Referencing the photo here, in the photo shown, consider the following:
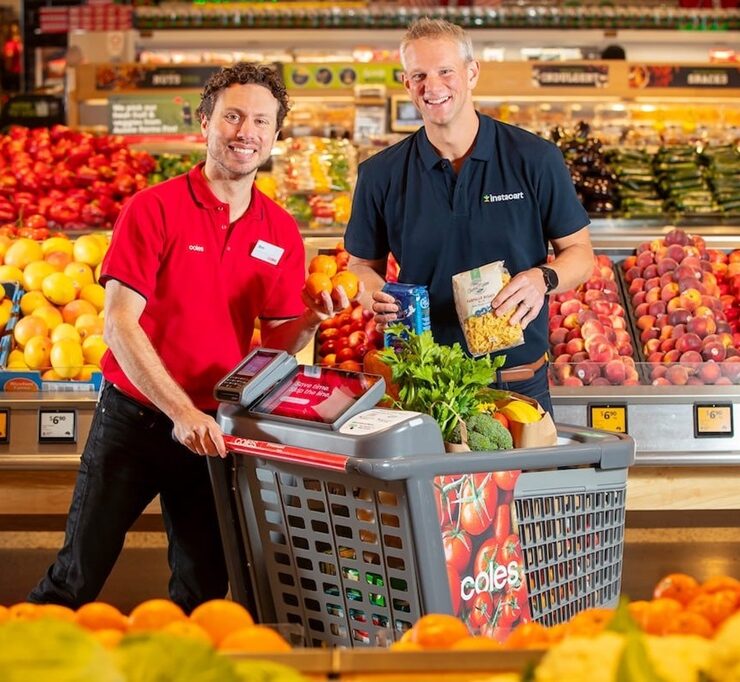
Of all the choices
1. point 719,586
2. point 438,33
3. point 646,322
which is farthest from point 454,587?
point 646,322

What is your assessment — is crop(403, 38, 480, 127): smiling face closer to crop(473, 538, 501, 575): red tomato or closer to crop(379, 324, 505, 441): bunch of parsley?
crop(379, 324, 505, 441): bunch of parsley

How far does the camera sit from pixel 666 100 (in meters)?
9.12

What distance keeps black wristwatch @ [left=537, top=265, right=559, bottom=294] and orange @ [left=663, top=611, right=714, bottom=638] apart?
1464 millimetres

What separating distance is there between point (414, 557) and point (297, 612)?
14.1 inches

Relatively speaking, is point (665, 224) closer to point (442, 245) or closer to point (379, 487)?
point (442, 245)

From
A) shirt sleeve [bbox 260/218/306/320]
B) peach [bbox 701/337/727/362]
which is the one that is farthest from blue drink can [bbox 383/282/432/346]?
peach [bbox 701/337/727/362]

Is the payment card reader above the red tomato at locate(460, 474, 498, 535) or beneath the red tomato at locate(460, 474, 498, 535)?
above

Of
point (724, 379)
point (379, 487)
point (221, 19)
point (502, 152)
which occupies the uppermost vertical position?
point (221, 19)

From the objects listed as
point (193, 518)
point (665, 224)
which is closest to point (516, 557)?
point (193, 518)

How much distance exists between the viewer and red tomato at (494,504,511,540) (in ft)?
7.00

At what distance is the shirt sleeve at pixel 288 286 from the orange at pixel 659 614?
1.50m

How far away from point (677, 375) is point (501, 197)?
1.16 m

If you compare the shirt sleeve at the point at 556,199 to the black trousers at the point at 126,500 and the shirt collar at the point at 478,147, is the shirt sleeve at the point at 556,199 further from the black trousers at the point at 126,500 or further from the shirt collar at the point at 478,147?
the black trousers at the point at 126,500

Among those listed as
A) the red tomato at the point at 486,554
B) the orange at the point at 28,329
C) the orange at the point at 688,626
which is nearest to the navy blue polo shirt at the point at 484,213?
the red tomato at the point at 486,554
